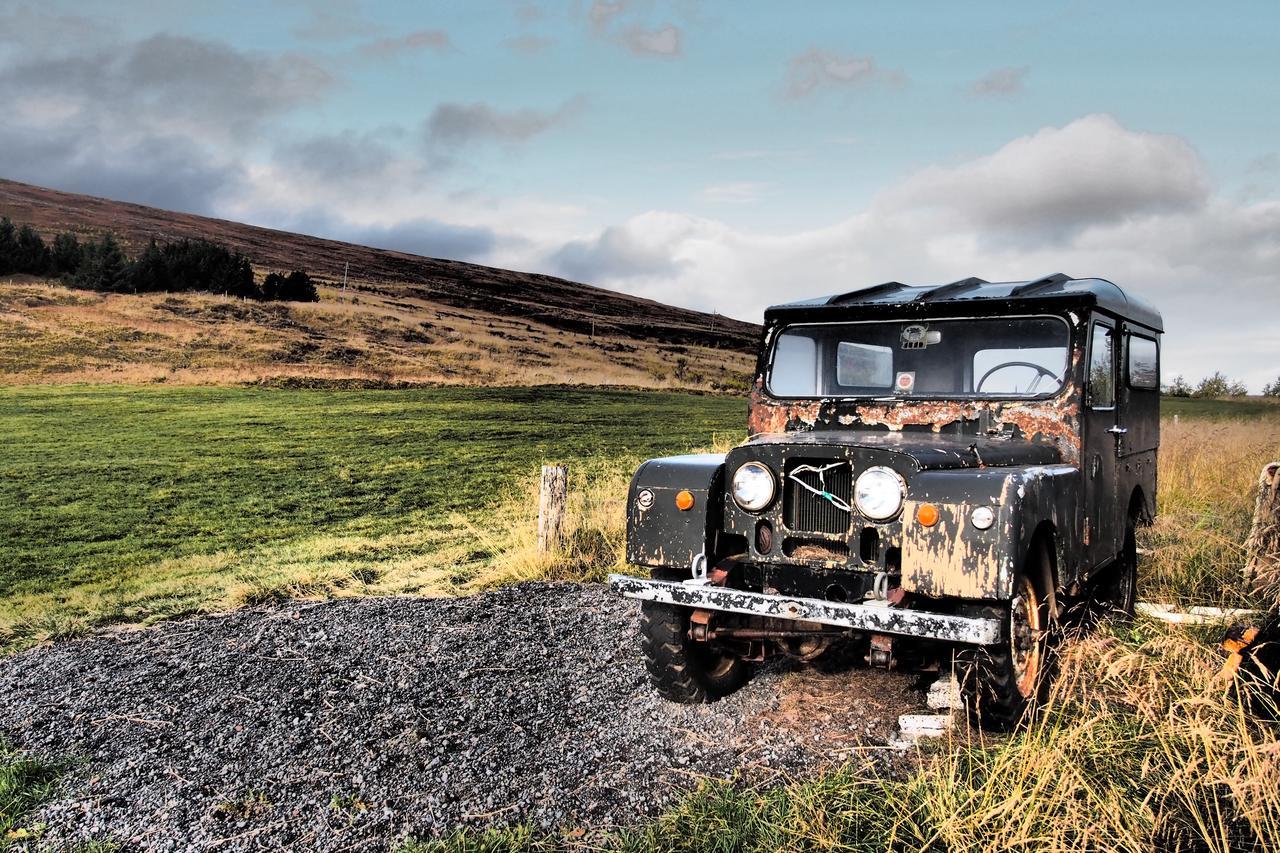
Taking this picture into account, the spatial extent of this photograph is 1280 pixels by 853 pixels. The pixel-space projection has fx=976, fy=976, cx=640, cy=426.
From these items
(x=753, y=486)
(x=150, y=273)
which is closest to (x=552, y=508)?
(x=753, y=486)

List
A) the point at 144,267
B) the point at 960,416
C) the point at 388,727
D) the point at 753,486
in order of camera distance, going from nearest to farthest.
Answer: the point at 753,486 → the point at 388,727 → the point at 960,416 → the point at 144,267

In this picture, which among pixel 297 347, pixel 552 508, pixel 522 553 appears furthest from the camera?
pixel 297 347

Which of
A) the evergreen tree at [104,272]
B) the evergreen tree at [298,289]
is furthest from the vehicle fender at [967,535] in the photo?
the evergreen tree at [298,289]

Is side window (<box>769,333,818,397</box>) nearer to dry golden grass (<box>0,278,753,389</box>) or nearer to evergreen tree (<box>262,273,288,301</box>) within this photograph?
dry golden grass (<box>0,278,753,389</box>)

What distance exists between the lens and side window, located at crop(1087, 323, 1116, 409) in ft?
18.1

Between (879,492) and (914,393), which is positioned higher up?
(914,393)

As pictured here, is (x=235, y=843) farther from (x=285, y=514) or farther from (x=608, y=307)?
(x=608, y=307)

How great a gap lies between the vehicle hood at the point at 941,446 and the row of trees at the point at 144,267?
48884mm

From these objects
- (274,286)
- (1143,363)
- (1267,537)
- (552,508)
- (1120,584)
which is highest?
(274,286)

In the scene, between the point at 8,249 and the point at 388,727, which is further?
the point at 8,249

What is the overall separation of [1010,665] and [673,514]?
67.7 inches

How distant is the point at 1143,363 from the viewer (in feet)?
22.3

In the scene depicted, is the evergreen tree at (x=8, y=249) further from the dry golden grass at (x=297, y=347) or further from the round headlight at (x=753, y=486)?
the round headlight at (x=753, y=486)

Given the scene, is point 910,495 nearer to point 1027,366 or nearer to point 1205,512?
point 1027,366
